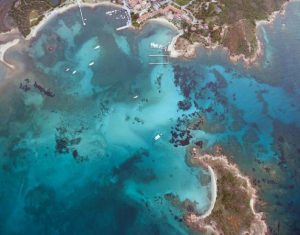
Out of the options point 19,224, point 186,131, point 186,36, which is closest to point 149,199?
point 186,131

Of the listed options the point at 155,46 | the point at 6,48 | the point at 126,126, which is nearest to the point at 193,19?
the point at 155,46

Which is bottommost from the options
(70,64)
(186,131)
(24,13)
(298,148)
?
(298,148)

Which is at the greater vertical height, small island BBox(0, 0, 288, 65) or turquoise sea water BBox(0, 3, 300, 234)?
small island BBox(0, 0, 288, 65)

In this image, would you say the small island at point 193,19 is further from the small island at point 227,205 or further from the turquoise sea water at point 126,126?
the small island at point 227,205

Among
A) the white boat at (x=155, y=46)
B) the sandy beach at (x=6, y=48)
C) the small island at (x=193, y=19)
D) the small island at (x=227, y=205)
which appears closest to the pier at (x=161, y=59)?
the small island at (x=193, y=19)

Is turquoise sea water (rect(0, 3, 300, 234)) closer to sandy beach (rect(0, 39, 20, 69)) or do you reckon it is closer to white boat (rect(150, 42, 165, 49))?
white boat (rect(150, 42, 165, 49))

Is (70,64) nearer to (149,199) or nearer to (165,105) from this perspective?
(165,105)

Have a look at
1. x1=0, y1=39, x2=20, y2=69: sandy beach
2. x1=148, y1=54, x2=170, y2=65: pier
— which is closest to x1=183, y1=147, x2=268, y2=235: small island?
x1=148, y1=54, x2=170, y2=65: pier
